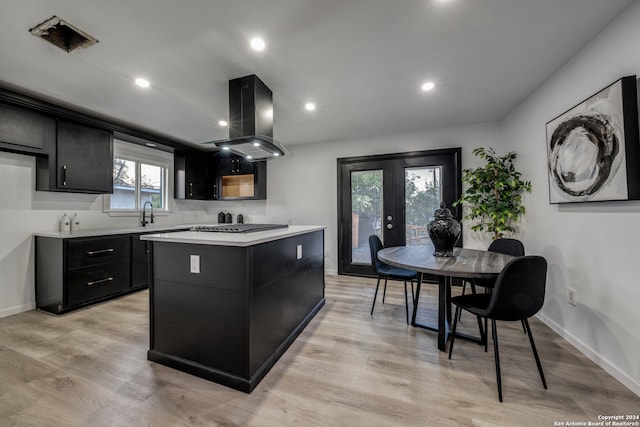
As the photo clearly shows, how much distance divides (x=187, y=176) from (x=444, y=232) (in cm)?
454

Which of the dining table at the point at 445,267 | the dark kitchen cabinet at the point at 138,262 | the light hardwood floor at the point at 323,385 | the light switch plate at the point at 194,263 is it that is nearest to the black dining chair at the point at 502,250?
the dining table at the point at 445,267

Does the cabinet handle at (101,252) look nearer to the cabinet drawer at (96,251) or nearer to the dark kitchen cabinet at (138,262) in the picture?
the cabinet drawer at (96,251)

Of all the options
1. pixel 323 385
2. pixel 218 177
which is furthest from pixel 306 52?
pixel 218 177

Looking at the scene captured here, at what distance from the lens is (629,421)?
1.34 m

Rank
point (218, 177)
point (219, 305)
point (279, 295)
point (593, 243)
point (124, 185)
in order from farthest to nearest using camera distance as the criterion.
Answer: point (218, 177)
point (124, 185)
point (279, 295)
point (593, 243)
point (219, 305)

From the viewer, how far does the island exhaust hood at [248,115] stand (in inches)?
91.5

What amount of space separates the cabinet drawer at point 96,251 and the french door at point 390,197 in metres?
3.23

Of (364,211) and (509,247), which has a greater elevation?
(364,211)

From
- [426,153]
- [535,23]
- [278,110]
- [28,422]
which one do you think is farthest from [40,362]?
[426,153]

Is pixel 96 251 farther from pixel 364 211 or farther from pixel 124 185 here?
pixel 364 211

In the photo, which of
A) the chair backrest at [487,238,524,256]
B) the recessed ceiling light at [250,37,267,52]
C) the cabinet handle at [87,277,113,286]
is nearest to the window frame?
the cabinet handle at [87,277,113,286]

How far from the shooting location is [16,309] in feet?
9.15

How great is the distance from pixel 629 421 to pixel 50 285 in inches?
200

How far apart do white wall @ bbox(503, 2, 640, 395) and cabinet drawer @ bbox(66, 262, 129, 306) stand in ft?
16.4
